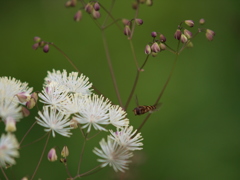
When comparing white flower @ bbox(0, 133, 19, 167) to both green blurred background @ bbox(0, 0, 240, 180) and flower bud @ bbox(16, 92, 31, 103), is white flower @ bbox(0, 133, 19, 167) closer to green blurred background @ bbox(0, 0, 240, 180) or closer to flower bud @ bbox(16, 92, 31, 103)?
flower bud @ bbox(16, 92, 31, 103)

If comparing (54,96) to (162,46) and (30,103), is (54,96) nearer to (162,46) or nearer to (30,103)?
(30,103)

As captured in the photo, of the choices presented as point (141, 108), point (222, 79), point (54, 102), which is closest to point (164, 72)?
point (222, 79)

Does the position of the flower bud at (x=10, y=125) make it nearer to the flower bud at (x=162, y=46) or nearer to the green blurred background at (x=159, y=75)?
the flower bud at (x=162, y=46)

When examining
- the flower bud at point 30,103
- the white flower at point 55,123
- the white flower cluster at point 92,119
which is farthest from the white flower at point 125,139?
the flower bud at point 30,103

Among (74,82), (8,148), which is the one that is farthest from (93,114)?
(8,148)

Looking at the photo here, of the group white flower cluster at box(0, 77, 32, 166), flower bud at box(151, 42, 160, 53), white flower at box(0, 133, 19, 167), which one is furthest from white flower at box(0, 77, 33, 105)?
flower bud at box(151, 42, 160, 53)

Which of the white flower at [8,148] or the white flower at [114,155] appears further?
the white flower at [114,155]

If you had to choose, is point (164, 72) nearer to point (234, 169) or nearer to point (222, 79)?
point (222, 79)
